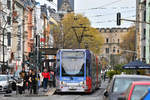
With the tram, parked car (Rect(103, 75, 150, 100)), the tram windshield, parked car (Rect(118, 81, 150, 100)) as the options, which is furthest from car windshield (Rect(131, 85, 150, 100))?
the tram windshield

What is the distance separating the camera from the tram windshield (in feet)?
116

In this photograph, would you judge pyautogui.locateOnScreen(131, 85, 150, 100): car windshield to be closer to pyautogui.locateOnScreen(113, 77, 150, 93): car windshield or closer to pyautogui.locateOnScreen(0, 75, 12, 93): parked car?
pyautogui.locateOnScreen(113, 77, 150, 93): car windshield

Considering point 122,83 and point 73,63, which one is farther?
point 73,63

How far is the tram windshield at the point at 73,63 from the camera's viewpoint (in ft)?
116

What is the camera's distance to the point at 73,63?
116 ft

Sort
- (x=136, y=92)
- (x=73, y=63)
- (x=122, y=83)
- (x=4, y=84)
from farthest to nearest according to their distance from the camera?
(x=4, y=84)
(x=73, y=63)
(x=122, y=83)
(x=136, y=92)

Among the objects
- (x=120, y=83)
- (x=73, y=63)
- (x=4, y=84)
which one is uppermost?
(x=73, y=63)

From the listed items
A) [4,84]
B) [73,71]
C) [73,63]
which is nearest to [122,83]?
[73,71]

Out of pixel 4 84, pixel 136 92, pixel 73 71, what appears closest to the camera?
pixel 136 92

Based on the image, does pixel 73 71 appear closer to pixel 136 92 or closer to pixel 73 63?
pixel 73 63

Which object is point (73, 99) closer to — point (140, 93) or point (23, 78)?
point (23, 78)

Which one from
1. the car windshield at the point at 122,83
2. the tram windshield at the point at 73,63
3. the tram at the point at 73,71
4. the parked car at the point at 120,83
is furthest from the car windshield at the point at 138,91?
the tram windshield at the point at 73,63

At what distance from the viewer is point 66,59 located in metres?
35.7

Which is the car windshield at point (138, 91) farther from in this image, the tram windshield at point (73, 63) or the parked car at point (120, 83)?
the tram windshield at point (73, 63)
